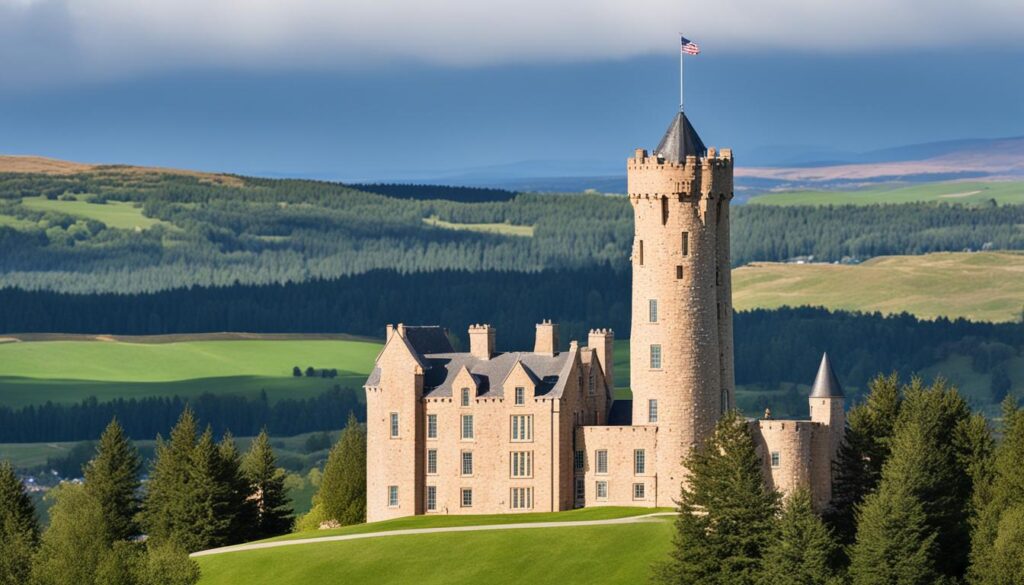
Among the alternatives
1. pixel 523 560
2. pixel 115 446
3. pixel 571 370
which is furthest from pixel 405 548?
pixel 115 446

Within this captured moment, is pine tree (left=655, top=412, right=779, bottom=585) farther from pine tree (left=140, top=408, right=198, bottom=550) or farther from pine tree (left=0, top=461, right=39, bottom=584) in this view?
pine tree (left=0, top=461, right=39, bottom=584)

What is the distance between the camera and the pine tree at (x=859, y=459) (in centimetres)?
11800

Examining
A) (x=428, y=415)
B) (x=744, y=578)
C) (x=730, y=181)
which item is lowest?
(x=744, y=578)

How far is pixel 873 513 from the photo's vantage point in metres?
113

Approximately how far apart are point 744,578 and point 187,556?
2867 cm

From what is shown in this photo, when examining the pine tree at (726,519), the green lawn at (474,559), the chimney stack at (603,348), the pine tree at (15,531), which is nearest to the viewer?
the pine tree at (726,519)

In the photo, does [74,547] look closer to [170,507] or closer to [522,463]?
[170,507]

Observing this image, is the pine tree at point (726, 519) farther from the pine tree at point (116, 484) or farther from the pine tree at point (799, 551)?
the pine tree at point (116, 484)

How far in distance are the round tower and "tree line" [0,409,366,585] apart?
19.9m

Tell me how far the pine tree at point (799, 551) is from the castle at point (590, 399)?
445 inches

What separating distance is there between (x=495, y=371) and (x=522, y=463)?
5.39 meters

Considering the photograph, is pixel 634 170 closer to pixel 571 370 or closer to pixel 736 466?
pixel 571 370

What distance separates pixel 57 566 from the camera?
380 ft

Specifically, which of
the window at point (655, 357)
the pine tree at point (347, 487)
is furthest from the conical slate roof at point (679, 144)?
the pine tree at point (347, 487)
